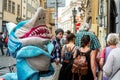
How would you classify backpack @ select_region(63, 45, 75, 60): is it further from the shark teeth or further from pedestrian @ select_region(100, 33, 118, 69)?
the shark teeth

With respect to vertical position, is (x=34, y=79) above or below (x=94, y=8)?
below

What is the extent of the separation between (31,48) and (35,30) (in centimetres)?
31

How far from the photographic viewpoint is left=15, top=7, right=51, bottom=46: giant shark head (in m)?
5.38

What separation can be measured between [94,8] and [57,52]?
25.9 m

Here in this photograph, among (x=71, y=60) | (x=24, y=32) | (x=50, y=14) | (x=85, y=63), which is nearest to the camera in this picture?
(x=24, y=32)

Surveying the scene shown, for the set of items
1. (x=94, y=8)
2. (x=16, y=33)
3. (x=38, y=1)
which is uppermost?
(x=38, y=1)

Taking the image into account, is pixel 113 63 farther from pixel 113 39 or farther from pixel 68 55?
pixel 68 55

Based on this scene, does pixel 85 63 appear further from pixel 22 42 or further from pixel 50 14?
Result: pixel 50 14

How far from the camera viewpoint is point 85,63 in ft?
25.2

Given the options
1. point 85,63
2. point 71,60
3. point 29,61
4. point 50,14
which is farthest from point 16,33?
point 50,14

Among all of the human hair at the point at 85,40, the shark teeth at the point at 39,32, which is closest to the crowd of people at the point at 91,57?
the human hair at the point at 85,40

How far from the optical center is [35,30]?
17.7 ft

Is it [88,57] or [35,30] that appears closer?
[35,30]

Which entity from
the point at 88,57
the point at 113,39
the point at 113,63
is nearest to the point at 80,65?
the point at 88,57
